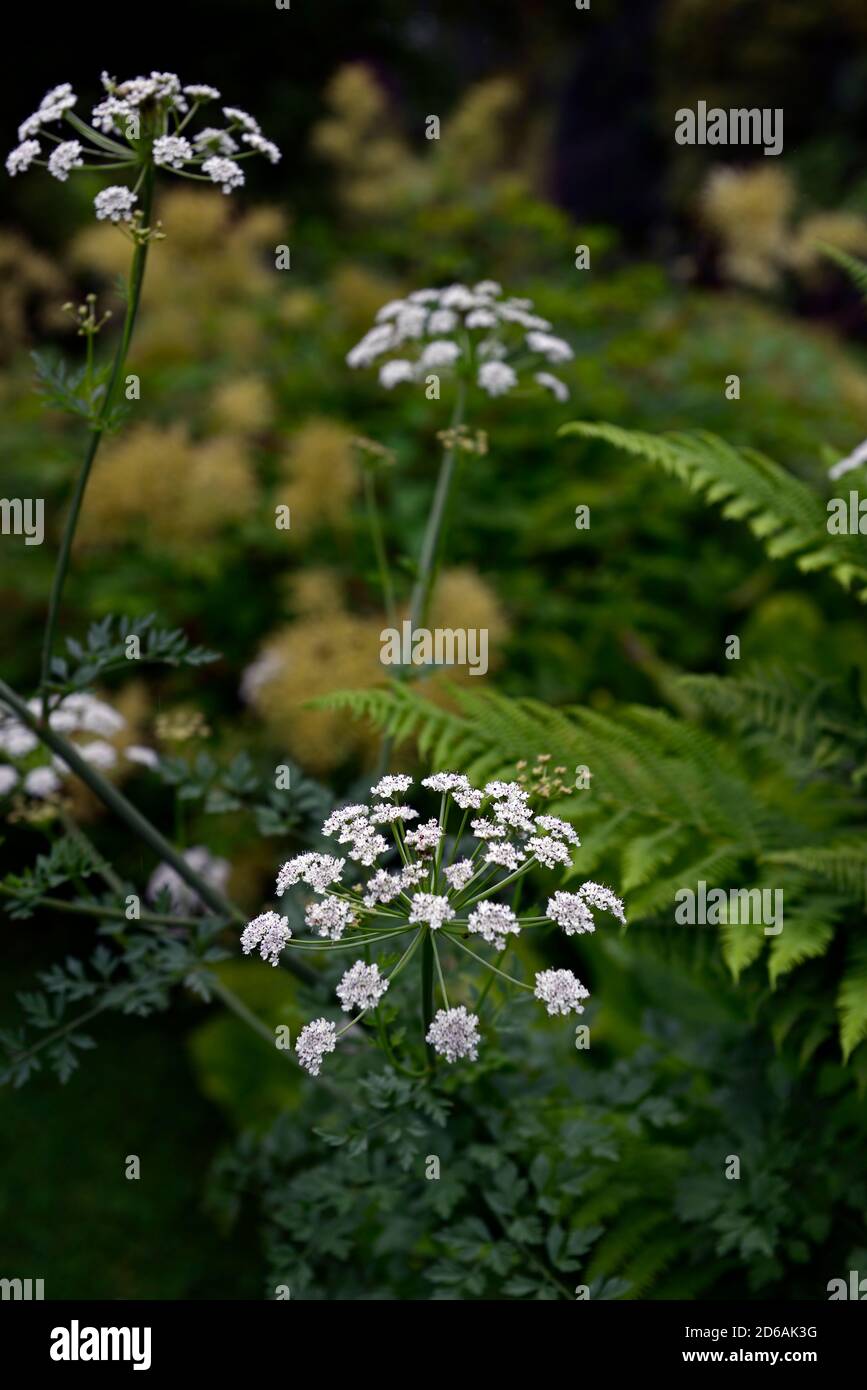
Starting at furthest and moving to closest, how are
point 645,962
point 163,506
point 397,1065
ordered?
point 163,506 → point 645,962 → point 397,1065

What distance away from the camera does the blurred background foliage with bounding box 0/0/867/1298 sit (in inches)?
70.2

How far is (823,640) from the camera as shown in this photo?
11.0 ft

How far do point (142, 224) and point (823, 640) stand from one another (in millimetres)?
2451

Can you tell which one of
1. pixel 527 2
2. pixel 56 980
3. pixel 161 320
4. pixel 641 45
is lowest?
pixel 56 980

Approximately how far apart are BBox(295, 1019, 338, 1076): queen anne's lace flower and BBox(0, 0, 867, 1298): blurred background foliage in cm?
20

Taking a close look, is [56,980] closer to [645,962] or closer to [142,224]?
[142,224]

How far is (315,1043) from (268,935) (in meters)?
0.13

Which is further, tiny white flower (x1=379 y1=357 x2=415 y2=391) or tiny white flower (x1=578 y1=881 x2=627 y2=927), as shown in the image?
tiny white flower (x1=379 y1=357 x2=415 y2=391)

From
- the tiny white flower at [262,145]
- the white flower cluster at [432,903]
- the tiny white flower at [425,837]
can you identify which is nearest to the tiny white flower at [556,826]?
the white flower cluster at [432,903]

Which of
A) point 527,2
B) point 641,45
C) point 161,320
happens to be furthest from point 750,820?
point 641,45

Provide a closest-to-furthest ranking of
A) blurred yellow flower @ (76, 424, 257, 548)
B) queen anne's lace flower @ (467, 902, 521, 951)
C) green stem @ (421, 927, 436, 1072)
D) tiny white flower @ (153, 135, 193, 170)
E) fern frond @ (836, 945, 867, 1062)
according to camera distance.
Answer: queen anne's lace flower @ (467, 902, 521, 951) < green stem @ (421, 927, 436, 1072) < tiny white flower @ (153, 135, 193, 170) < fern frond @ (836, 945, 867, 1062) < blurred yellow flower @ (76, 424, 257, 548)

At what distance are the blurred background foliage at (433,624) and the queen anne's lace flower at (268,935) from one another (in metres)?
0.28

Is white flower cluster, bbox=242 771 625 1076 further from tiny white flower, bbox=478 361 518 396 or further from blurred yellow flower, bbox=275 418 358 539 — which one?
blurred yellow flower, bbox=275 418 358 539

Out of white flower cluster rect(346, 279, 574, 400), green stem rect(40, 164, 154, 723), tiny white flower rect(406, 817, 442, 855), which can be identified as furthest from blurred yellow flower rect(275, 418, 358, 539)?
tiny white flower rect(406, 817, 442, 855)
